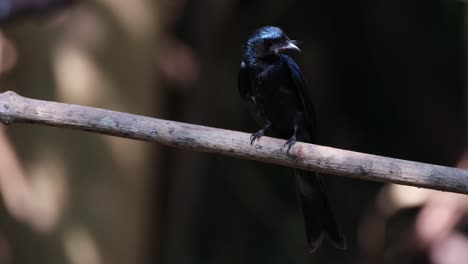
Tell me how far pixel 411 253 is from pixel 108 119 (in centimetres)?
235

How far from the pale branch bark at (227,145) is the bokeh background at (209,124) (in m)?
1.41

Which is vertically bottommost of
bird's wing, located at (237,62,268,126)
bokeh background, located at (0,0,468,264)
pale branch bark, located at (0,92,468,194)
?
bokeh background, located at (0,0,468,264)

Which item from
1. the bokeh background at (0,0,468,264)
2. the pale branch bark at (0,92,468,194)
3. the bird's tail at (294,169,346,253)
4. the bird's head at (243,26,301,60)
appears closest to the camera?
the pale branch bark at (0,92,468,194)

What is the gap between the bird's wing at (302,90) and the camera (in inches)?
133

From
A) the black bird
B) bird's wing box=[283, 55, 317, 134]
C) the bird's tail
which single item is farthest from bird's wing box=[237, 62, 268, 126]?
the bird's tail

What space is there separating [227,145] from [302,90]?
103 cm

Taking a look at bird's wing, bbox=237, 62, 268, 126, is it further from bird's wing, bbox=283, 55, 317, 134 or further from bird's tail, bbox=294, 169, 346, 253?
bird's tail, bbox=294, 169, 346, 253

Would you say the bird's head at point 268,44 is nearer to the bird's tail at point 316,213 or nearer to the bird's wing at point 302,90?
the bird's wing at point 302,90

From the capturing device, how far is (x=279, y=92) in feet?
11.1

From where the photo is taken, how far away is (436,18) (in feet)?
16.4

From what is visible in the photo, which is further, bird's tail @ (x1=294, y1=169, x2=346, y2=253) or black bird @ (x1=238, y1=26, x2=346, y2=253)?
black bird @ (x1=238, y1=26, x2=346, y2=253)

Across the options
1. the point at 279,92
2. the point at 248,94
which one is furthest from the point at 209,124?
the point at 279,92

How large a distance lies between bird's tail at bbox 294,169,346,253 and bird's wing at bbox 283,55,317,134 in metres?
0.25

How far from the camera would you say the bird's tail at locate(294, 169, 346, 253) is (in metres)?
3.18
